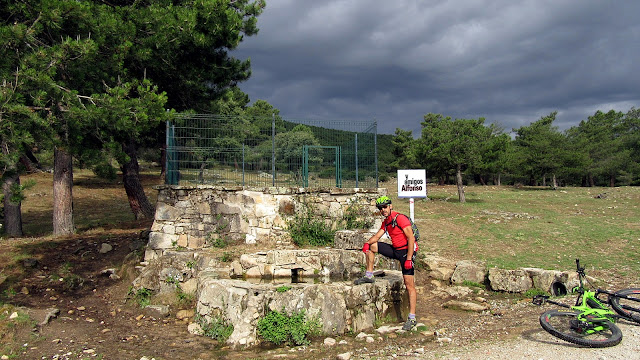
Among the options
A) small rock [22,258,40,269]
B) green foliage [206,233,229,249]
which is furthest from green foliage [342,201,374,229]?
small rock [22,258,40,269]

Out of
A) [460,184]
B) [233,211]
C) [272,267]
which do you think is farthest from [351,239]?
[460,184]

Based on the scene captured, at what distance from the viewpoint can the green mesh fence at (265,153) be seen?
11.5m

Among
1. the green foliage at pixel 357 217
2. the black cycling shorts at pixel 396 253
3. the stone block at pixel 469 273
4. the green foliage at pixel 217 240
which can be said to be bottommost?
the stone block at pixel 469 273

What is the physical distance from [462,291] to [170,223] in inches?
302

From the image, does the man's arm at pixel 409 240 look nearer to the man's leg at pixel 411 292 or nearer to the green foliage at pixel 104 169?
the man's leg at pixel 411 292

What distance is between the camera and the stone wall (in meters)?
11.1

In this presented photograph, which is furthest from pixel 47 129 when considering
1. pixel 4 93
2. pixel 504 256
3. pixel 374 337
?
pixel 504 256

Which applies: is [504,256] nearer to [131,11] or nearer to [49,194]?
[131,11]

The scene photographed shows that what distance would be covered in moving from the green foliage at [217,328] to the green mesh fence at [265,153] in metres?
4.73

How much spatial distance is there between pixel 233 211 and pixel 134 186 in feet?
18.7

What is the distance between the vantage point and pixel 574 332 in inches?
228

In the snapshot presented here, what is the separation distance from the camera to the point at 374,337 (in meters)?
6.91

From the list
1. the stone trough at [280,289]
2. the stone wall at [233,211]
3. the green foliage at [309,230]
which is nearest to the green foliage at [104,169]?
the stone wall at [233,211]

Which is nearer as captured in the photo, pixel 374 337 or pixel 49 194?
pixel 374 337
